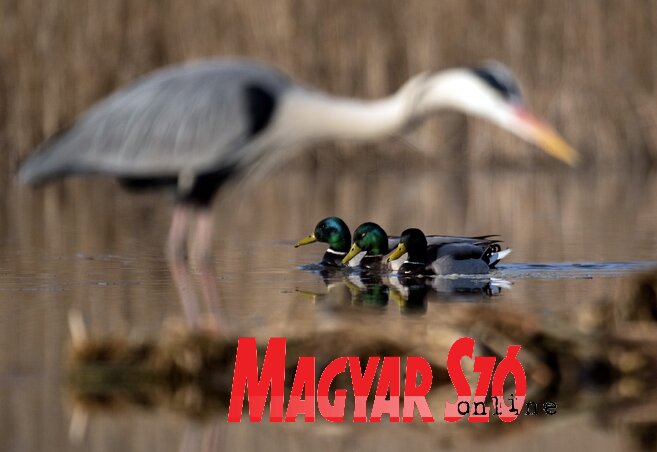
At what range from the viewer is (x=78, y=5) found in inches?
623

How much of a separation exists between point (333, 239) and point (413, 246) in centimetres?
81

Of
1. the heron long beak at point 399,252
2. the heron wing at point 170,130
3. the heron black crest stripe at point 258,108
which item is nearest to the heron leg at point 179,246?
the heron wing at point 170,130

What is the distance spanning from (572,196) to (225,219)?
10.8ft

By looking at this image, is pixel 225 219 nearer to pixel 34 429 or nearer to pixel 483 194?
pixel 483 194

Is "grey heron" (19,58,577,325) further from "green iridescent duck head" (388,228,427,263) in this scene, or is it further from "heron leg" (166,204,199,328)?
"green iridescent duck head" (388,228,427,263)

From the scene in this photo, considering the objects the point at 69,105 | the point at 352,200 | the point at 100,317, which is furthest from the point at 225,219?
the point at 100,317

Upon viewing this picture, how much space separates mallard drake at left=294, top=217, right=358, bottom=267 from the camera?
8.98m

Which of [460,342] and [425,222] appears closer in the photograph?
[460,342]

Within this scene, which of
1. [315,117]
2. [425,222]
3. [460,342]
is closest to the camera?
[460,342]

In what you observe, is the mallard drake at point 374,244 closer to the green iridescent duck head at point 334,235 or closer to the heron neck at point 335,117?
the green iridescent duck head at point 334,235

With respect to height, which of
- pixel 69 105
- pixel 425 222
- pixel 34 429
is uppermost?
pixel 69 105

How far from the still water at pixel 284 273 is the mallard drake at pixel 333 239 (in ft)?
0.57

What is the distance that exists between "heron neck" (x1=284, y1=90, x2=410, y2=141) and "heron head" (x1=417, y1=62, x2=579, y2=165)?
0.94 ft

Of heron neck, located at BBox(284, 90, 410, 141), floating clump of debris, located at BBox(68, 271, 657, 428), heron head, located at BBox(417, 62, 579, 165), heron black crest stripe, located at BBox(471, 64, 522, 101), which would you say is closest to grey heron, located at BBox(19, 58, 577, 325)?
heron neck, located at BBox(284, 90, 410, 141)
